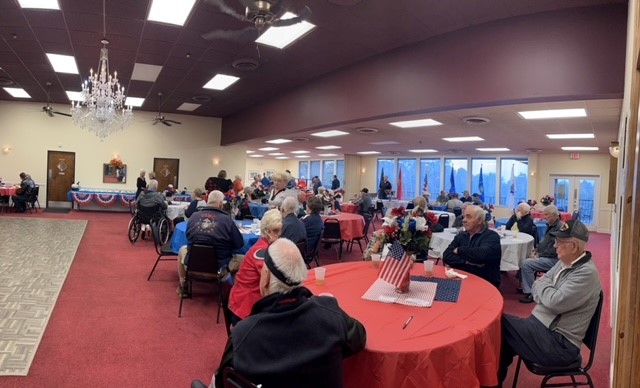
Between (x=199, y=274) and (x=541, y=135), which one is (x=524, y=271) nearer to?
(x=199, y=274)

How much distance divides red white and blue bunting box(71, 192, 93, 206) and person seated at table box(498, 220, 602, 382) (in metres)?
13.1

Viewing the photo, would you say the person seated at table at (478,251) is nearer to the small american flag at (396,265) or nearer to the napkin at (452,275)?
the napkin at (452,275)

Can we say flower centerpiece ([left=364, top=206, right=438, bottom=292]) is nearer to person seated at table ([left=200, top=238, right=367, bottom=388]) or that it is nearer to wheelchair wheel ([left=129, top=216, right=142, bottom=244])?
person seated at table ([left=200, top=238, right=367, bottom=388])

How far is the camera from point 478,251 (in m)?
3.56

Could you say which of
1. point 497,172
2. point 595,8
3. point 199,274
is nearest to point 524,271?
point 595,8

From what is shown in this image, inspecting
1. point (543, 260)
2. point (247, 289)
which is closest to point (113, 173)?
point (247, 289)

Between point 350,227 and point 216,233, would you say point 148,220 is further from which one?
point 216,233

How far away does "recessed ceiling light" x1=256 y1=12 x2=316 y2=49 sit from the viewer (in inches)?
214

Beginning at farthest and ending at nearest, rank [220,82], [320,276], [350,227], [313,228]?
[220,82] → [350,227] → [313,228] → [320,276]

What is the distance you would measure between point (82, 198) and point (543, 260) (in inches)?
501

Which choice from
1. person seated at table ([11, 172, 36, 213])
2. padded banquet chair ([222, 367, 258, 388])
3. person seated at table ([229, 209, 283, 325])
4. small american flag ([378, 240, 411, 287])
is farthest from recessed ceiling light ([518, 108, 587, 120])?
person seated at table ([11, 172, 36, 213])

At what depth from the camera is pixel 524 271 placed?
5.12 metres

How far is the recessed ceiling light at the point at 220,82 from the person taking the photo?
329 inches

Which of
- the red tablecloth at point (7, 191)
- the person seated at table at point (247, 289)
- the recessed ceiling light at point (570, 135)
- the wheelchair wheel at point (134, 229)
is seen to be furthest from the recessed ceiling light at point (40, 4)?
the recessed ceiling light at point (570, 135)
